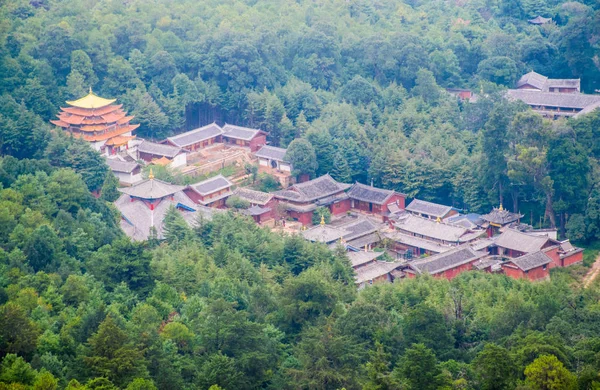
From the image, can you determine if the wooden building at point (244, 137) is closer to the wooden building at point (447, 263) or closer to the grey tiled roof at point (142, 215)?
the grey tiled roof at point (142, 215)

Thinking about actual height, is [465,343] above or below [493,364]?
below

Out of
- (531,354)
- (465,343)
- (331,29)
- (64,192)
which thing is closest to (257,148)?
(331,29)

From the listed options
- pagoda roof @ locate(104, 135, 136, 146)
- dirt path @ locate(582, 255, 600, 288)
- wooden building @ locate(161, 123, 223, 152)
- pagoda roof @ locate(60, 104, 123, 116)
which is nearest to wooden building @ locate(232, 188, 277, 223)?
wooden building @ locate(161, 123, 223, 152)

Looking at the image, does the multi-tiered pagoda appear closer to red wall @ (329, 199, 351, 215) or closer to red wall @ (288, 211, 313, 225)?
red wall @ (288, 211, 313, 225)

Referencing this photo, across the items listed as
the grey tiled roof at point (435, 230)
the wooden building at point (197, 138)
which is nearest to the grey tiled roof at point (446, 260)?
the grey tiled roof at point (435, 230)

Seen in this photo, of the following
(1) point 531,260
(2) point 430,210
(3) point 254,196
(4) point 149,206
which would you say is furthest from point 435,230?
(4) point 149,206

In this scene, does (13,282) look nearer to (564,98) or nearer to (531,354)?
(531,354)
